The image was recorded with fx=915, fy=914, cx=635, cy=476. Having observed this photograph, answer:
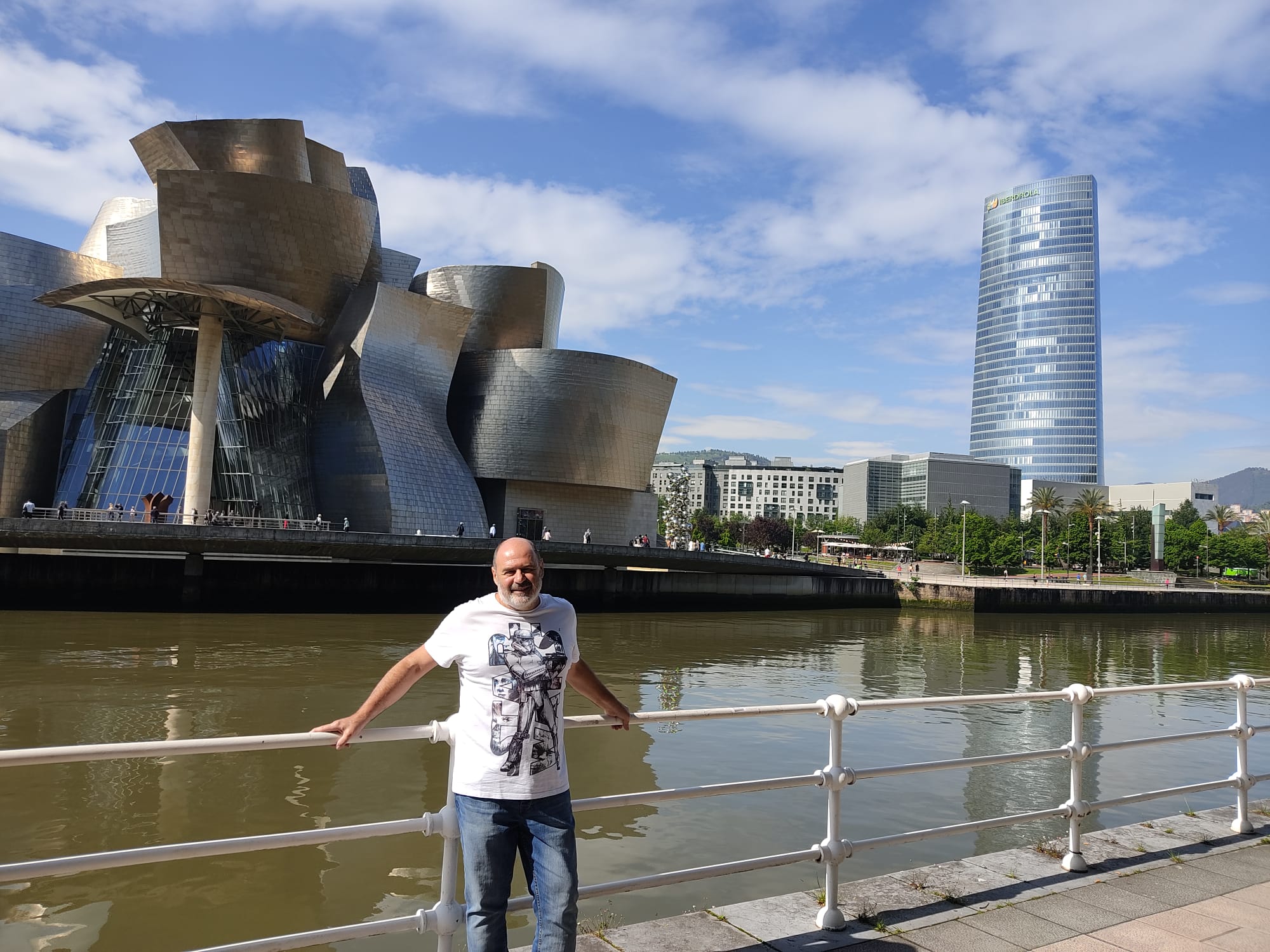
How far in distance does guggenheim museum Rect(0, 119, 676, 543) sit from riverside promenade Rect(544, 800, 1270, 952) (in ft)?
114

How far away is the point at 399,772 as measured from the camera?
976 centimetres

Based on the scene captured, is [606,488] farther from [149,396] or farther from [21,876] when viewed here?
[21,876]

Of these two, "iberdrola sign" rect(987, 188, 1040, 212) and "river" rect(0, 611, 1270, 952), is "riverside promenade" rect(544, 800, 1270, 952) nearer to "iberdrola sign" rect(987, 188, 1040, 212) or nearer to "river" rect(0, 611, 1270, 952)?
"river" rect(0, 611, 1270, 952)

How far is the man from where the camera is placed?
2961 mm

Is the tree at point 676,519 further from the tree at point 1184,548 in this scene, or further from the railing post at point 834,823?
the railing post at point 834,823

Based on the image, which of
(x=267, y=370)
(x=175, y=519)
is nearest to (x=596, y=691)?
(x=175, y=519)

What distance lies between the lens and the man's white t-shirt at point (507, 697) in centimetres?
297

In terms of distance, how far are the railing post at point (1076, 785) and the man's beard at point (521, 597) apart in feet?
9.75

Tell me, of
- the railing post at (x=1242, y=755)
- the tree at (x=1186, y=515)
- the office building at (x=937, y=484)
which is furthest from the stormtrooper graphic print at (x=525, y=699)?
the office building at (x=937, y=484)

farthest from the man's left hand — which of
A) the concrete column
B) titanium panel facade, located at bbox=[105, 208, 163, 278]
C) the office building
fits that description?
the office building

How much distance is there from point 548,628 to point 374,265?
48804 millimetres

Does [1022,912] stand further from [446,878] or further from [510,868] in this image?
[446,878]

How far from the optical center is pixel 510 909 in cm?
323

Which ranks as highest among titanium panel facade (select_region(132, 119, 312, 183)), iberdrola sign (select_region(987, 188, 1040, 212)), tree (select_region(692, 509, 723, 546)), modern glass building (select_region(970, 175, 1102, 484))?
iberdrola sign (select_region(987, 188, 1040, 212))
